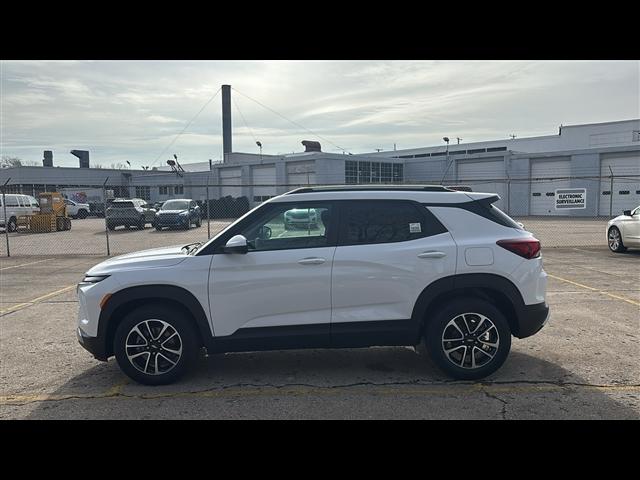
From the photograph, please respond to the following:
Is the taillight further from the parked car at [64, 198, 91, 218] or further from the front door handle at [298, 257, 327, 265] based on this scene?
the parked car at [64, 198, 91, 218]

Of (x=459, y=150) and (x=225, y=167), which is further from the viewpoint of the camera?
(x=459, y=150)

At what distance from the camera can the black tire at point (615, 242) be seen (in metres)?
13.5

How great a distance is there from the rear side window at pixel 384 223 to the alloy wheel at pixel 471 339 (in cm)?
87

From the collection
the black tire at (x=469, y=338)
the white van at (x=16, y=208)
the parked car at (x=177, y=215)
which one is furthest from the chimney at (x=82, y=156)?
the black tire at (x=469, y=338)

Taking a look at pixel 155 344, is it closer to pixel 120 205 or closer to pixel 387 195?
pixel 387 195

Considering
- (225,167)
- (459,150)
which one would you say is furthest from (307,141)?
(459,150)

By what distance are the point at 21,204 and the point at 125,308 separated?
26.3 m

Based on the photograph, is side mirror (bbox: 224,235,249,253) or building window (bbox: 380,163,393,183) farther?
building window (bbox: 380,163,393,183)

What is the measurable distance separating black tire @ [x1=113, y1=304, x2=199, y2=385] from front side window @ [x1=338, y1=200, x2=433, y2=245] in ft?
5.51

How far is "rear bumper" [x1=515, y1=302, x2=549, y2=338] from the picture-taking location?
180 inches

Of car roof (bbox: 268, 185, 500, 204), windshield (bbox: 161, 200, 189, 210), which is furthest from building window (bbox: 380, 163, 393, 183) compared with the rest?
car roof (bbox: 268, 185, 500, 204)

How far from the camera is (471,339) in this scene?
453cm

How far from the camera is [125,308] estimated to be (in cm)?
456

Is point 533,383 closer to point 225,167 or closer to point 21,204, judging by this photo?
point 21,204
